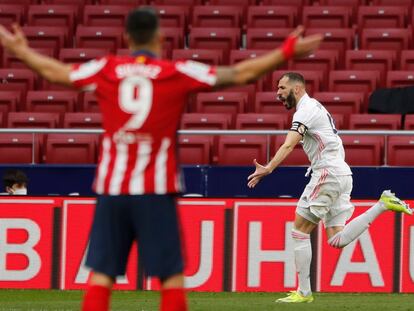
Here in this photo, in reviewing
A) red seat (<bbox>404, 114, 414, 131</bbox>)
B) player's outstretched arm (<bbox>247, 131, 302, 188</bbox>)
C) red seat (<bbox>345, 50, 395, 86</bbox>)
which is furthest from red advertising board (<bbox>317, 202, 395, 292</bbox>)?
red seat (<bbox>345, 50, 395, 86</bbox>)

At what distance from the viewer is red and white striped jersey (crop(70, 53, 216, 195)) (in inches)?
238

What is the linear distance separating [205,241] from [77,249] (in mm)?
1286

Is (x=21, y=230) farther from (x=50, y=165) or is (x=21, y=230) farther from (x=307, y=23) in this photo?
(x=307, y=23)

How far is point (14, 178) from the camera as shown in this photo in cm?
1395

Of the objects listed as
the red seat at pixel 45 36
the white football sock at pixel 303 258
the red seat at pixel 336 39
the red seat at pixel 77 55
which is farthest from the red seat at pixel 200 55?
the white football sock at pixel 303 258

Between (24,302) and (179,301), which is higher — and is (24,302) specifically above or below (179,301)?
below

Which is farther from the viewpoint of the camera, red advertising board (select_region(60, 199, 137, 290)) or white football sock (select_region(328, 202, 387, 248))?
red advertising board (select_region(60, 199, 137, 290))

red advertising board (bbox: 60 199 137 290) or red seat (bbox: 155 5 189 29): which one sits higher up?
red seat (bbox: 155 5 189 29)

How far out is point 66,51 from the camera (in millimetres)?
17938

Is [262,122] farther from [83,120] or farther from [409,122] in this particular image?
[83,120]

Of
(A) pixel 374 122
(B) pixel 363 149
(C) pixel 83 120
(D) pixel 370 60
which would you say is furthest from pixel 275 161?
(D) pixel 370 60

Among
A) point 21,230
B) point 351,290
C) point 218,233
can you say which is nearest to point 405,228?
point 351,290

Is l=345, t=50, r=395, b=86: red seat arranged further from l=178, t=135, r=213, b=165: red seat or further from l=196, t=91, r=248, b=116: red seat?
l=178, t=135, r=213, b=165: red seat

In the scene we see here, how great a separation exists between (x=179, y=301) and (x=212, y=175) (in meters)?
8.15
